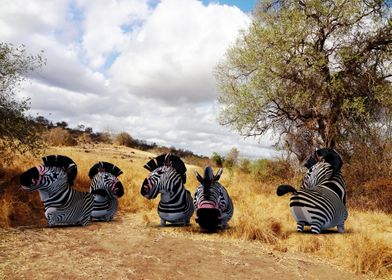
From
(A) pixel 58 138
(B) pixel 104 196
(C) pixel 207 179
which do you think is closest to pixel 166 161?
(C) pixel 207 179

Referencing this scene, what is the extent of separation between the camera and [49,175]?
7.69 meters

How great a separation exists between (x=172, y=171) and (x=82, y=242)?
234 centimetres

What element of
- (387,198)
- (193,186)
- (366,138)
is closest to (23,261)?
(193,186)

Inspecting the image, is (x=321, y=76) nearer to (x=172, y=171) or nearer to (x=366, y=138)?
(x=366, y=138)

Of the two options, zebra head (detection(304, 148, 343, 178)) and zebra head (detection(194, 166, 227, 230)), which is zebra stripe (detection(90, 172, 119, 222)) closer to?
zebra head (detection(194, 166, 227, 230))

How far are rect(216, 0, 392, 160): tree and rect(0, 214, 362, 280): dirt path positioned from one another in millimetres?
9770

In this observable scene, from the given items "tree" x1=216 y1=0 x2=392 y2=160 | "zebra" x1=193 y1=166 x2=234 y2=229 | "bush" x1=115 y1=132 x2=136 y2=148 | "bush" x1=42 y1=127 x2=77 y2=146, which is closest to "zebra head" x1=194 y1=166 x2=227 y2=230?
"zebra" x1=193 y1=166 x2=234 y2=229

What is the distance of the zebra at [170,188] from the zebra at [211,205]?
34cm

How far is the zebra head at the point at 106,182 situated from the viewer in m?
8.69

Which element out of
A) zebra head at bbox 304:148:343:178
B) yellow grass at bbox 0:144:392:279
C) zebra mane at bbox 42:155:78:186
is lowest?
yellow grass at bbox 0:144:392:279

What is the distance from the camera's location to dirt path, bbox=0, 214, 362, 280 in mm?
5430

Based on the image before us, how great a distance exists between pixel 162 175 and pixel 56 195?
6.45 feet

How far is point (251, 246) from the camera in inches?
289

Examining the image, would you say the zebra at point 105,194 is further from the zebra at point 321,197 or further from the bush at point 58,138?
the bush at point 58,138
